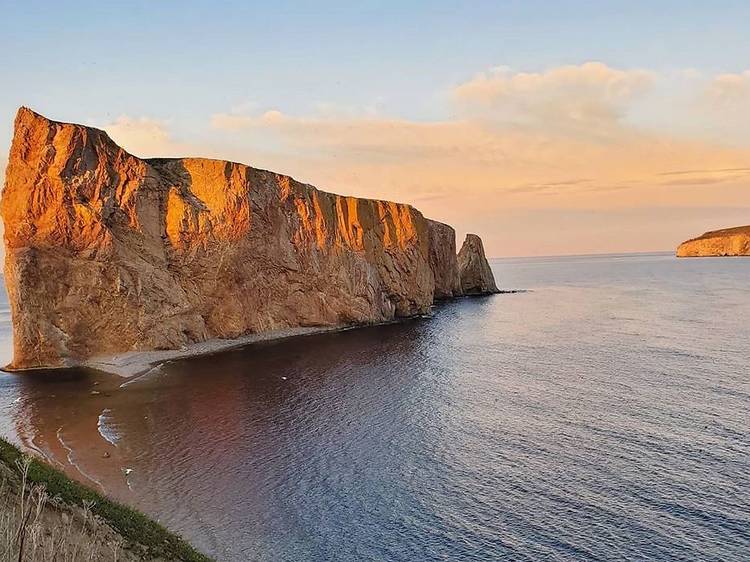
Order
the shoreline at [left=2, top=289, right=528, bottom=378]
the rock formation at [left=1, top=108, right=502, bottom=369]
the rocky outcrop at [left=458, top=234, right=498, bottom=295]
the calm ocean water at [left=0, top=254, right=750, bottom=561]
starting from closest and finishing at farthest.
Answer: the calm ocean water at [left=0, top=254, right=750, bottom=561] < the shoreline at [left=2, top=289, right=528, bottom=378] < the rock formation at [left=1, top=108, right=502, bottom=369] < the rocky outcrop at [left=458, top=234, right=498, bottom=295]

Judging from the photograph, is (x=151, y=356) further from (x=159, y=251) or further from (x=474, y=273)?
(x=474, y=273)

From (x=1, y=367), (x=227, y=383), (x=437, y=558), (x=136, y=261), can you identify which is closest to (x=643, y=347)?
(x=227, y=383)

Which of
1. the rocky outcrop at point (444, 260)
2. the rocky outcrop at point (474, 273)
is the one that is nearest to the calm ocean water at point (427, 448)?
the rocky outcrop at point (444, 260)

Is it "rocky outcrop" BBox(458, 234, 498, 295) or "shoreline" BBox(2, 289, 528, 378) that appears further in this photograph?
"rocky outcrop" BBox(458, 234, 498, 295)

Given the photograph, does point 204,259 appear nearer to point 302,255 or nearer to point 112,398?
point 302,255

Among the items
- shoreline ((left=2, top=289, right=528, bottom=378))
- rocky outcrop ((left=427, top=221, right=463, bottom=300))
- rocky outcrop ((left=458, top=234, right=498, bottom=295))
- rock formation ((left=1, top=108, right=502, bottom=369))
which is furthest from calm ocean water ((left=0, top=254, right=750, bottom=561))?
rocky outcrop ((left=458, top=234, right=498, bottom=295))

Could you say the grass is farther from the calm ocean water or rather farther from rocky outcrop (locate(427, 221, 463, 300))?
rocky outcrop (locate(427, 221, 463, 300))

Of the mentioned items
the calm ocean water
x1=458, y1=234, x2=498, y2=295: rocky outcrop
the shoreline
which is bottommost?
the calm ocean water
